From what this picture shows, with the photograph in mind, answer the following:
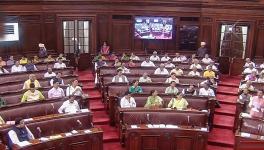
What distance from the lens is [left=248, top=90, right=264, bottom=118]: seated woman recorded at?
9.36m

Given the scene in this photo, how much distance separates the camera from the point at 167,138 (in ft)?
28.2

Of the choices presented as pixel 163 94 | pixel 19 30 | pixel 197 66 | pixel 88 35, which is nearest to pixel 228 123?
pixel 163 94

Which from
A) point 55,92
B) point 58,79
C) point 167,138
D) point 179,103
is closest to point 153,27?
point 58,79

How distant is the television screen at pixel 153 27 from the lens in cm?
1518

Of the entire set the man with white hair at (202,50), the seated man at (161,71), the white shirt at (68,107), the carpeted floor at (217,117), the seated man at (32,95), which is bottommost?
the carpeted floor at (217,117)

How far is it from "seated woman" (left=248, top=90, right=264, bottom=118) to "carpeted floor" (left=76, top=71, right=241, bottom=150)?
88 centimetres

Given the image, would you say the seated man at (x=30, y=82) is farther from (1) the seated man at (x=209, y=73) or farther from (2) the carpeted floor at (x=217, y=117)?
(1) the seated man at (x=209, y=73)

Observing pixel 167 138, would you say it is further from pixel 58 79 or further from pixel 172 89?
pixel 58 79

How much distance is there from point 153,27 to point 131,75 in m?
4.00

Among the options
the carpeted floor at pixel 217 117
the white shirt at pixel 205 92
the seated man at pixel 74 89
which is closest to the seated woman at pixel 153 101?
the carpeted floor at pixel 217 117

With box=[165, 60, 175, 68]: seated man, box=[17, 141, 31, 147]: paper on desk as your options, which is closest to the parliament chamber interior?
box=[17, 141, 31, 147]: paper on desk

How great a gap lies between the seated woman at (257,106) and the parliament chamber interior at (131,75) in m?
0.02

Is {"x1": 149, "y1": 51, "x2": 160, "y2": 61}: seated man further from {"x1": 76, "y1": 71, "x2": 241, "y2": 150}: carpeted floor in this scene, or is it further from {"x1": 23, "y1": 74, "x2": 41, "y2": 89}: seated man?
{"x1": 23, "y1": 74, "x2": 41, "y2": 89}: seated man

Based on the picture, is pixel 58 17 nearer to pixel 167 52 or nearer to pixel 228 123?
A: pixel 167 52
